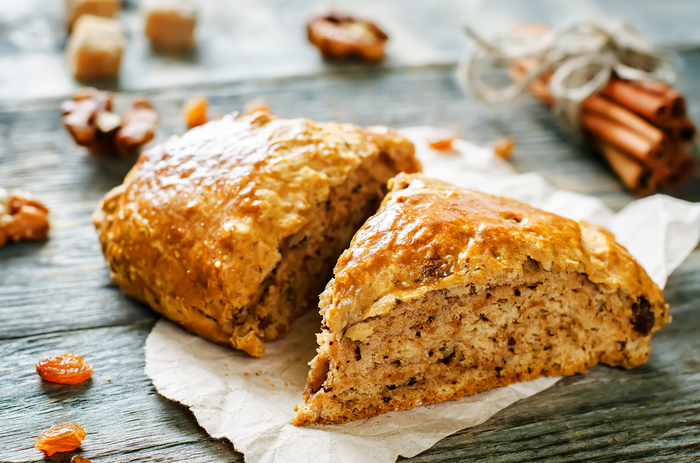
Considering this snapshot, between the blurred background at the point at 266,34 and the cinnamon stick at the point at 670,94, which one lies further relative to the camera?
the blurred background at the point at 266,34

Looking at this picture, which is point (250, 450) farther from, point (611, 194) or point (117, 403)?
point (611, 194)

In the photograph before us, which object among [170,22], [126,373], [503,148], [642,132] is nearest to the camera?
[126,373]

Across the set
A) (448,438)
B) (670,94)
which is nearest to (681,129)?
(670,94)

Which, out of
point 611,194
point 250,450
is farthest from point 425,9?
point 250,450

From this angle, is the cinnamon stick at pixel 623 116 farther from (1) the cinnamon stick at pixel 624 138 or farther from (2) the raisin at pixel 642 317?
(2) the raisin at pixel 642 317

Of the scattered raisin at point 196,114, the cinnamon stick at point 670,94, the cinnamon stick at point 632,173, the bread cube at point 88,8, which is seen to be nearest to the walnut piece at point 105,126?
the scattered raisin at point 196,114

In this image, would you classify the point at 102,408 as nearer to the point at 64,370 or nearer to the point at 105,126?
the point at 64,370

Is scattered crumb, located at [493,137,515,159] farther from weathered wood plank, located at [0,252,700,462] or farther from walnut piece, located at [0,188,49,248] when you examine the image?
walnut piece, located at [0,188,49,248]

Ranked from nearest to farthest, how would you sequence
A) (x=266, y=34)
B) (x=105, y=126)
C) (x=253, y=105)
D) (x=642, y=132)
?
(x=105, y=126), (x=642, y=132), (x=253, y=105), (x=266, y=34)
